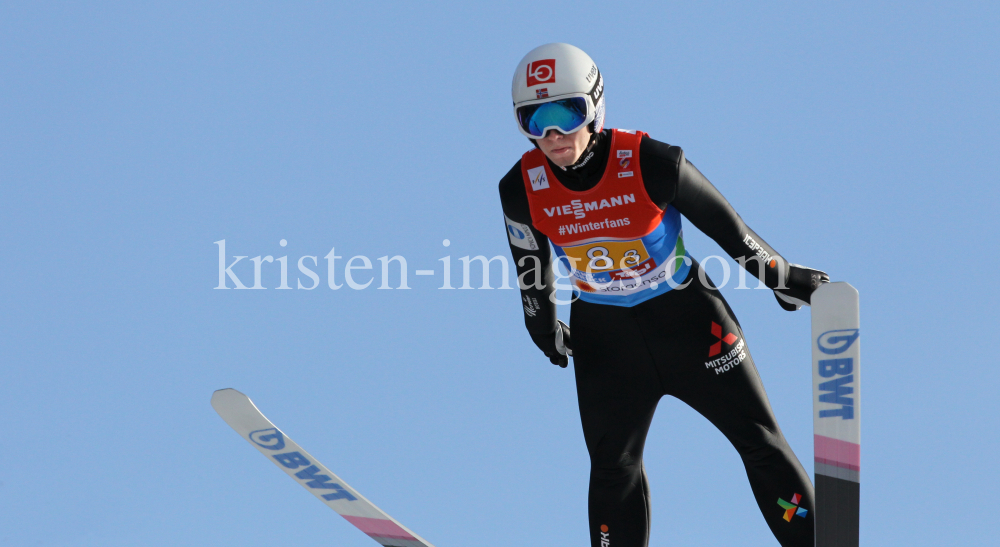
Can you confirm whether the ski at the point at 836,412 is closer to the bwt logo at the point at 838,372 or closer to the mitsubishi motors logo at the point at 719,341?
the bwt logo at the point at 838,372

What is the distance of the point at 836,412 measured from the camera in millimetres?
3779

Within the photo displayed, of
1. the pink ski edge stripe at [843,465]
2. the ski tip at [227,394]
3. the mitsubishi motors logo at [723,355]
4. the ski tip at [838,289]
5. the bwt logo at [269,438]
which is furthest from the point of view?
the bwt logo at [269,438]

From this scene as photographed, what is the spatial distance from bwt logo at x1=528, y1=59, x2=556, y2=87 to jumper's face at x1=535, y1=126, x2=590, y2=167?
183mm

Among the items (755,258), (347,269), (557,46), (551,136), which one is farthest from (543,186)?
(347,269)

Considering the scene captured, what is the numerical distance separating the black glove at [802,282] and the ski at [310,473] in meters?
1.94

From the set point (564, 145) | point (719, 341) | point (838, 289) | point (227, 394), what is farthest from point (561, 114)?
point (227, 394)

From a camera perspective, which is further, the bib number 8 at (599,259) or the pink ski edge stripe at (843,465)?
the bib number 8 at (599,259)

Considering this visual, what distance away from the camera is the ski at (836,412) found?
3.68 metres

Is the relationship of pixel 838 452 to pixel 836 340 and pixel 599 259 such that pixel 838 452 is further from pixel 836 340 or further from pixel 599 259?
pixel 599 259

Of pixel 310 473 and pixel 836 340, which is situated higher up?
pixel 836 340

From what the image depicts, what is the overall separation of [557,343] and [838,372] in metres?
1.21

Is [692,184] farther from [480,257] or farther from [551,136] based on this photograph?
[480,257]

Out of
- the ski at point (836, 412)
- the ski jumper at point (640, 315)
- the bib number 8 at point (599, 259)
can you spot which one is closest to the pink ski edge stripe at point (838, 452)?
the ski at point (836, 412)

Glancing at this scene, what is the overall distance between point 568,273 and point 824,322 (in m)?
1.01
